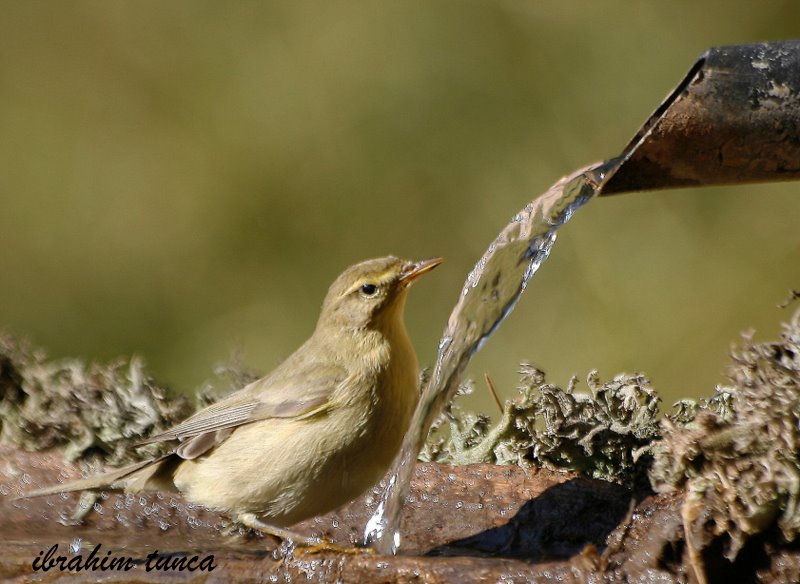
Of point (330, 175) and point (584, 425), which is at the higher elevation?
point (330, 175)

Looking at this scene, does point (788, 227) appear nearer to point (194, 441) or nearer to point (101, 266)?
point (194, 441)

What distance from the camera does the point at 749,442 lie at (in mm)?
3082

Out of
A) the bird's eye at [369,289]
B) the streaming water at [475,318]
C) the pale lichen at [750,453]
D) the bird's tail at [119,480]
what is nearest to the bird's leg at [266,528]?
the streaming water at [475,318]

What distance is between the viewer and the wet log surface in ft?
10.4

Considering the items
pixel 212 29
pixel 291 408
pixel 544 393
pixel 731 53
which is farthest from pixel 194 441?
pixel 212 29

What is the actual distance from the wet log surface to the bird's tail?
0.10 m

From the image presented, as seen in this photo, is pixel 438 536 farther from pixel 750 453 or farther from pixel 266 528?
pixel 750 453

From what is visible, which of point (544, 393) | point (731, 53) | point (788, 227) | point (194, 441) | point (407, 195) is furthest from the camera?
point (407, 195)

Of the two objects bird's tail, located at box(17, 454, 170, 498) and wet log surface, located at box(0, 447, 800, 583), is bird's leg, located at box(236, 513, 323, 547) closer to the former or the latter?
wet log surface, located at box(0, 447, 800, 583)

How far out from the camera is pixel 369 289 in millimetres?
4543

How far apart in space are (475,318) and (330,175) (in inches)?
150

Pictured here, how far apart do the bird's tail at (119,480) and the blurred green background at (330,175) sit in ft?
10.4

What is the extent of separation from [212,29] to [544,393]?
16.7 ft

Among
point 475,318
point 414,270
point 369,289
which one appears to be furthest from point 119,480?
point 475,318
